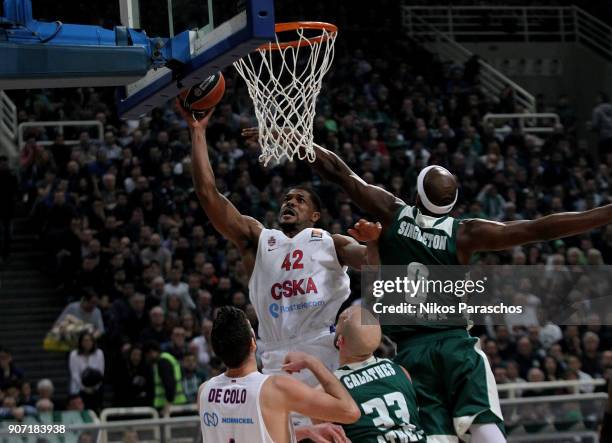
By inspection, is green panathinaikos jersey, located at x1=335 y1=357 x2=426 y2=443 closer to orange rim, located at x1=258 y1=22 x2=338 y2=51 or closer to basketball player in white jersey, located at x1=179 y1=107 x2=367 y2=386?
basketball player in white jersey, located at x1=179 y1=107 x2=367 y2=386

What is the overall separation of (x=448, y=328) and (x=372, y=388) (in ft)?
2.19

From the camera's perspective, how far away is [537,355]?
12227 mm

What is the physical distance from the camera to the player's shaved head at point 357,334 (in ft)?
17.5

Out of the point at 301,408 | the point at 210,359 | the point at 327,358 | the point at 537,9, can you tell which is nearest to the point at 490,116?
the point at 537,9

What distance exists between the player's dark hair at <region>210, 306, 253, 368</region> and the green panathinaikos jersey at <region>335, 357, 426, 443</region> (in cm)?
62

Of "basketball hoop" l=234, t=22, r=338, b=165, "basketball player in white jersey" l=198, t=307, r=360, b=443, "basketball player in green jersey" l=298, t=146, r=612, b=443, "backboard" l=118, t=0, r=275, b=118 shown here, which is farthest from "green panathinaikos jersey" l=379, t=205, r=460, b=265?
"backboard" l=118, t=0, r=275, b=118

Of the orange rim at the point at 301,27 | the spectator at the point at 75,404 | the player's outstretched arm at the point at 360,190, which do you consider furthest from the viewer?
the spectator at the point at 75,404

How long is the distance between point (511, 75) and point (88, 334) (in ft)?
39.3

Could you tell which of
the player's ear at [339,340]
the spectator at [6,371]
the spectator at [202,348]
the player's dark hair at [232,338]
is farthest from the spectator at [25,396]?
the player's dark hair at [232,338]

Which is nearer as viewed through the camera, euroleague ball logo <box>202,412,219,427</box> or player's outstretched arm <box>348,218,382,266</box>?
euroleague ball logo <box>202,412,219,427</box>

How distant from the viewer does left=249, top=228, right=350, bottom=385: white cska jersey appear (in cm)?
631

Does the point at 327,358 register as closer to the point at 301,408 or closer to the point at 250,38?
the point at 301,408

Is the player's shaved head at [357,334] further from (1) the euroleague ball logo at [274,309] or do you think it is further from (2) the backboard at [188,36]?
(2) the backboard at [188,36]

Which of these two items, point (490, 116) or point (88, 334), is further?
point (490, 116)
